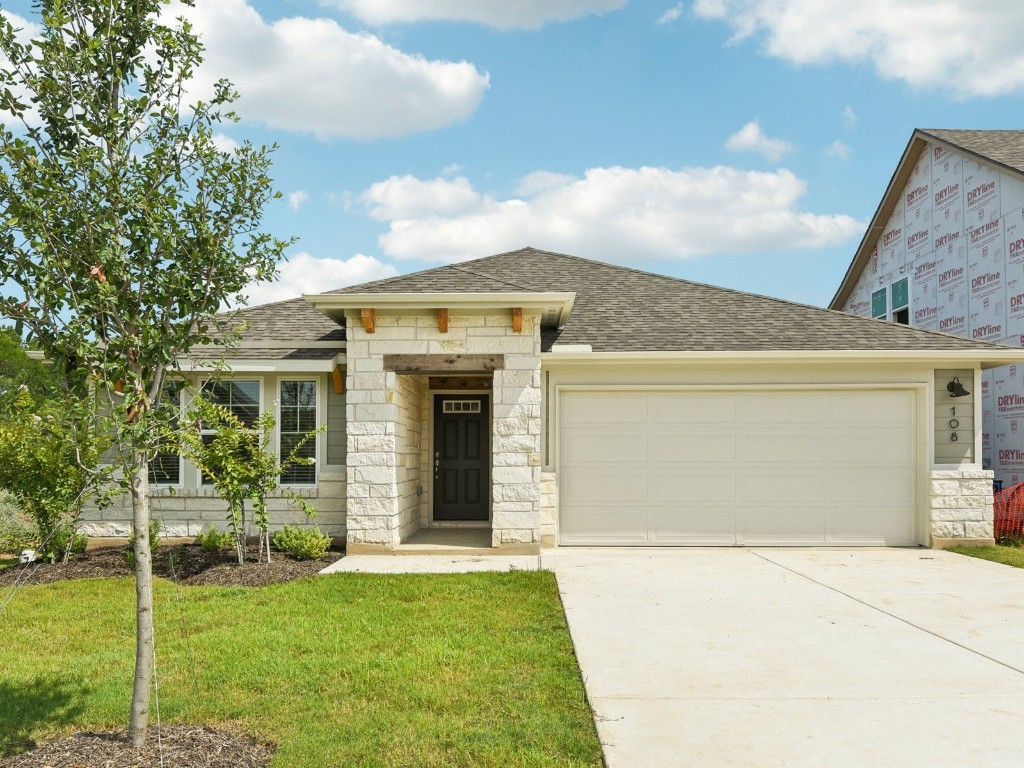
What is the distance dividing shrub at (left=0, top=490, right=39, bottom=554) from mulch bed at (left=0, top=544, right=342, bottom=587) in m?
0.45

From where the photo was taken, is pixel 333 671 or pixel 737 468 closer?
pixel 333 671

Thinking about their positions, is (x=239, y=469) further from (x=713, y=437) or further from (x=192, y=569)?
(x=713, y=437)

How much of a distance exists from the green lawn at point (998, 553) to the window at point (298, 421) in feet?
28.5

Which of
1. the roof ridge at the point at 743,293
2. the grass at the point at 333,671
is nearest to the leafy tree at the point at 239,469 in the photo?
the grass at the point at 333,671

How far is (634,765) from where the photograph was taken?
3693 millimetres

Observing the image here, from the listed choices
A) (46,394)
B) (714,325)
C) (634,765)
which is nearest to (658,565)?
(714,325)

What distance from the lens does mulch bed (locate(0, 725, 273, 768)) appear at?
3.66m

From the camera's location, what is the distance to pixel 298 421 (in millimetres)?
11242

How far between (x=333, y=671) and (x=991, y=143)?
626 inches

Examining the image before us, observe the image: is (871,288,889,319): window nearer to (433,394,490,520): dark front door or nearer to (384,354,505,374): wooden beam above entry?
(433,394,490,520): dark front door

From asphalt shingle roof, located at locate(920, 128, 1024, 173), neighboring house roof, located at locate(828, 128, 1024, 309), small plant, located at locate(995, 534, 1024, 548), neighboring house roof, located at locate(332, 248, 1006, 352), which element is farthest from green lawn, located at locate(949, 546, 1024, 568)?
asphalt shingle roof, located at locate(920, 128, 1024, 173)

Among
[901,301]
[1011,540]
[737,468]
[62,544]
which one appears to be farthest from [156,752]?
[901,301]

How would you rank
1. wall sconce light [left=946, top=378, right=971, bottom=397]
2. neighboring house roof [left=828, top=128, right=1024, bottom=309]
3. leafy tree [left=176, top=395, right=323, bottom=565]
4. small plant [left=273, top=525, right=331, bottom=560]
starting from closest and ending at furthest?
leafy tree [left=176, top=395, right=323, bottom=565], small plant [left=273, top=525, right=331, bottom=560], wall sconce light [left=946, top=378, right=971, bottom=397], neighboring house roof [left=828, top=128, right=1024, bottom=309]

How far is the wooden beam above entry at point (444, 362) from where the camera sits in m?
10.2
